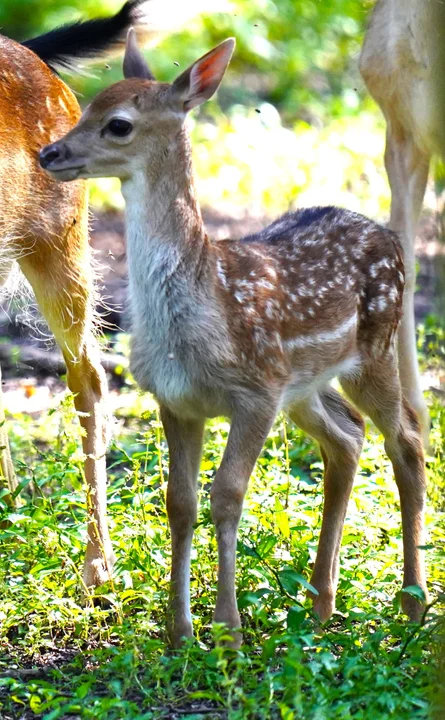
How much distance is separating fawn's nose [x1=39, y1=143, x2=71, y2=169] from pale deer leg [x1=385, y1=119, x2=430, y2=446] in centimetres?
257

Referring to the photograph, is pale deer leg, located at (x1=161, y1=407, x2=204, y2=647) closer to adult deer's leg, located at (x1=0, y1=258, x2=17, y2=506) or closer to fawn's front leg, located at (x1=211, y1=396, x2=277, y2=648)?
fawn's front leg, located at (x1=211, y1=396, x2=277, y2=648)

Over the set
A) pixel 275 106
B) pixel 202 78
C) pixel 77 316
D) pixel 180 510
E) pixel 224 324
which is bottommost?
pixel 180 510

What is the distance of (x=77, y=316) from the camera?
5.59m

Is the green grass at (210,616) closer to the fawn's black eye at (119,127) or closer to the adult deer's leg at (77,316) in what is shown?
the adult deer's leg at (77,316)

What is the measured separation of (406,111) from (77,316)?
2038 millimetres

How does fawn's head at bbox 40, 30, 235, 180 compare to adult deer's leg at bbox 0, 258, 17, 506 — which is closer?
fawn's head at bbox 40, 30, 235, 180

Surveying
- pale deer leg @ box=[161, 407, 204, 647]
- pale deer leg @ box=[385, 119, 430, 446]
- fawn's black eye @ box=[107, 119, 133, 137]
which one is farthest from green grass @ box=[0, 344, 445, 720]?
fawn's black eye @ box=[107, 119, 133, 137]

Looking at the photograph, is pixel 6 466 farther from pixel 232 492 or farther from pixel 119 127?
pixel 119 127

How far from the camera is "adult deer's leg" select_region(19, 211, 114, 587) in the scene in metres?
5.47

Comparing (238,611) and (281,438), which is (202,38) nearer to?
(281,438)

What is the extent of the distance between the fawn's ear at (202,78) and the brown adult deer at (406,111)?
5.97 feet

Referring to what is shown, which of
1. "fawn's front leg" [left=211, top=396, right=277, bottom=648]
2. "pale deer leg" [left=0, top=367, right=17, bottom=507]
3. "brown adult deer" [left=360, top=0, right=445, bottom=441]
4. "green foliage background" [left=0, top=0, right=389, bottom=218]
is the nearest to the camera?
"fawn's front leg" [left=211, top=396, right=277, bottom=648]

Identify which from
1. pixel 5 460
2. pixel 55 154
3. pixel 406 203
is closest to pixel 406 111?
pixel 406 203

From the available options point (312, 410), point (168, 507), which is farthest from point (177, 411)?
point (312, 410)
